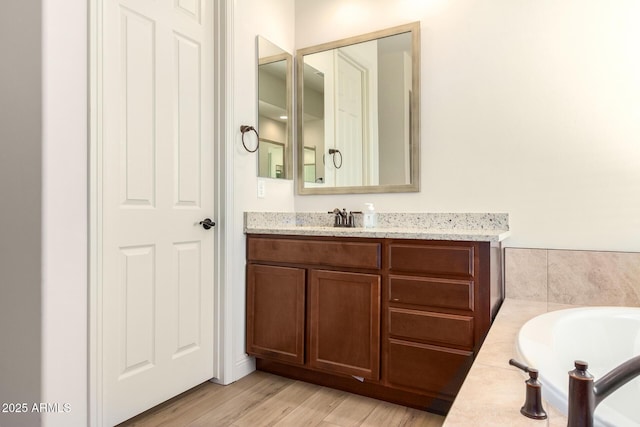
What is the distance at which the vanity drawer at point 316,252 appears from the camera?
2.00 meters

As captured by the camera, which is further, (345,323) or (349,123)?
(349,123)

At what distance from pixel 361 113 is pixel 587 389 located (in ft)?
7.01

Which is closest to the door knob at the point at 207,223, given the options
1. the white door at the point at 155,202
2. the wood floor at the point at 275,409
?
the white door at the point at 155,202

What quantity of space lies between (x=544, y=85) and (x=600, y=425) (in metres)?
1.80

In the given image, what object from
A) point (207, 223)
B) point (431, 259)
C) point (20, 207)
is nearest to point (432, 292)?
point (431, 259)

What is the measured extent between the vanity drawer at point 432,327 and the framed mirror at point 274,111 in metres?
1.25

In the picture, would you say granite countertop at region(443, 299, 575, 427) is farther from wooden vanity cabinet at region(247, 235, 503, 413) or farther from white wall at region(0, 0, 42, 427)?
white wall at region(0, 0, 42, 427)

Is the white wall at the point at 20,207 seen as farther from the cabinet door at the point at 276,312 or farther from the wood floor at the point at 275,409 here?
the cabinet door at the point at 276,312

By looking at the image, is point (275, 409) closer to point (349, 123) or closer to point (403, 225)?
point (403, 225)

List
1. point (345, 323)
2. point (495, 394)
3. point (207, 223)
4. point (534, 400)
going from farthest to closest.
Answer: point (207, 223)
point (345, 323)
point (495, 394)
point (534, 400)

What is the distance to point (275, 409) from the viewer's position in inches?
76.7

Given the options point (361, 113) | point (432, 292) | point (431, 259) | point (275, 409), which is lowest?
point (275, 409)

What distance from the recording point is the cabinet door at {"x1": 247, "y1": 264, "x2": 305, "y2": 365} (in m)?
2.19

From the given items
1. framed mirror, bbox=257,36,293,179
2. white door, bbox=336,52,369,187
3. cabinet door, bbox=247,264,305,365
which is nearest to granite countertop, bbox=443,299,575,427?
cabinet door, bbox=247,264,305,365
